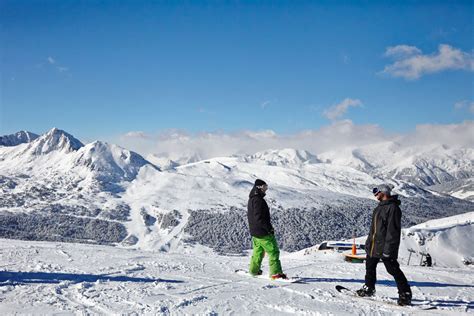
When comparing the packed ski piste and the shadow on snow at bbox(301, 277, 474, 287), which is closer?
the packed ski piste

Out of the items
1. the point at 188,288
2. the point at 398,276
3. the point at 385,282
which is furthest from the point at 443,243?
the point at 188,288

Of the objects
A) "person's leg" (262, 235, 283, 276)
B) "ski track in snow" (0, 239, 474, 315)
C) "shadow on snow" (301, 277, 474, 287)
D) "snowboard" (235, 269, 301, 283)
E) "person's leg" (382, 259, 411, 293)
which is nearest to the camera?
"ski track in snow" (0, 239, 474, 315)

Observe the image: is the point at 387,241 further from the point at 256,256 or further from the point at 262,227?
the point at 256,256

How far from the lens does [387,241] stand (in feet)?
31.6

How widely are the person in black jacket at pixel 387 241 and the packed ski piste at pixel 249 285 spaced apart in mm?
22

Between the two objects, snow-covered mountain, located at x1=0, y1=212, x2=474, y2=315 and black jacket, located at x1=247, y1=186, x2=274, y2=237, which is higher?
black jacket, located at x1=247, y1=186, x2=274, y2=237

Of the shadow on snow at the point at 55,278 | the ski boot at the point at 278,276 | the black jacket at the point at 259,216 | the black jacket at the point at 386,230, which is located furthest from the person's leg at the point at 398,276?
the shadow on snow at the point at 55,278

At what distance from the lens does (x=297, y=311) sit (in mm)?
8797

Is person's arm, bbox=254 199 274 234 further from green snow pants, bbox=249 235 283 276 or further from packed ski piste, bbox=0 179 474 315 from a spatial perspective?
green snow pants, bbox=249 235 283 276

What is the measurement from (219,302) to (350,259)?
68.5 feet

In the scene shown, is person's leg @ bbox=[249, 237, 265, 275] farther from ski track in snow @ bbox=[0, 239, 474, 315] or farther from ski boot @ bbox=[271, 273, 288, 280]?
ski boot @ bbox=[271, 273, 288, 280]

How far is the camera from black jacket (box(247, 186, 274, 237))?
1233cm

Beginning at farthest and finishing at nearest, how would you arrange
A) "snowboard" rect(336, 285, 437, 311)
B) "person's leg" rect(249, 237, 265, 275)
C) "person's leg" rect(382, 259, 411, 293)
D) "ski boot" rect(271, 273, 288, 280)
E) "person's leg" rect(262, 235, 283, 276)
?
"person's leg" rect(249, 237, 265, 275) → "person's leg" rect(262, 235, 283, 276) → "ski boot" rect(271, 273, 288, 280) → "person's leg" rect(382, 259, 411, 293) → "snowboard" rect(336, 285, 437, 311)

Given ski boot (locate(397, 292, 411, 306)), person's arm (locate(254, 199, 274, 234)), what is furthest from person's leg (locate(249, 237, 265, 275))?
ski boot (locate(397, 292, 411, 306))
